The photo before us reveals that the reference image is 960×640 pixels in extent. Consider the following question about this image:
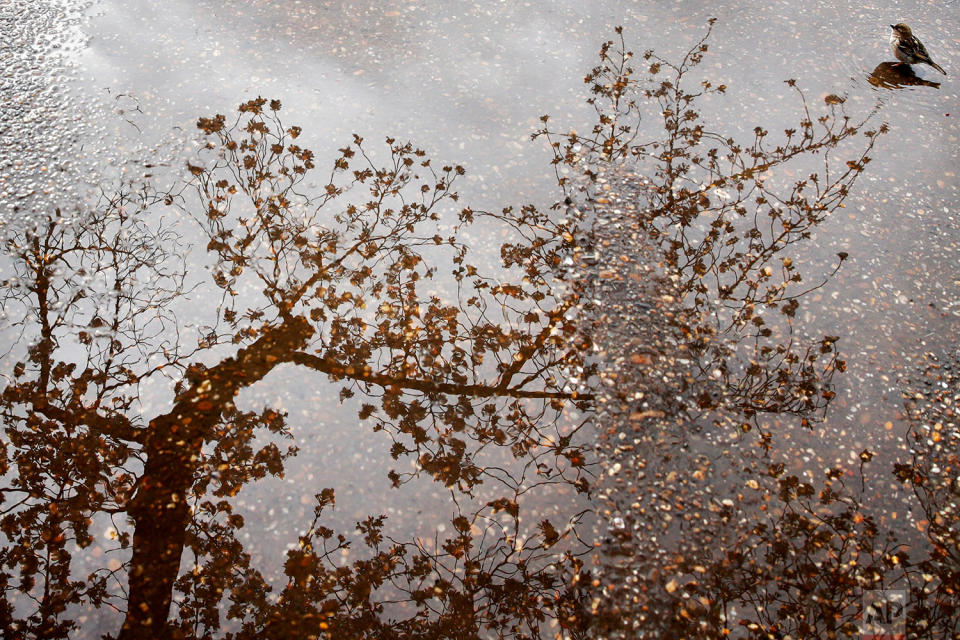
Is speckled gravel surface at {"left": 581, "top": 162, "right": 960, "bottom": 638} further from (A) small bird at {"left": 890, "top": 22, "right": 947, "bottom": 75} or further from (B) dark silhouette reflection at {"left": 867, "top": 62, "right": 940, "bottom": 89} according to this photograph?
(A) small bird at {"left": 890, "top": 22, "right": 947, "bottom": 75}

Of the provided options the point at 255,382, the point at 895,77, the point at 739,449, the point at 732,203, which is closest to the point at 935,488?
the point at 739,449

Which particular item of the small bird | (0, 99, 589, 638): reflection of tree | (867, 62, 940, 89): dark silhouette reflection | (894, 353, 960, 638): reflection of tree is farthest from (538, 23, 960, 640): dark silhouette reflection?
the small bird

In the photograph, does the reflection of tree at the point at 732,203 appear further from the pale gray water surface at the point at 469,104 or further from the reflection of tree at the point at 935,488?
the reflection of tree at the point at 935,488

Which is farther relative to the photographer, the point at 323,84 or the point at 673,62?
the point at 673,62

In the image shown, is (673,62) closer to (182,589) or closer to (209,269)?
(209,269)

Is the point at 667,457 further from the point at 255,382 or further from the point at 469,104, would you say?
the point at 469,104

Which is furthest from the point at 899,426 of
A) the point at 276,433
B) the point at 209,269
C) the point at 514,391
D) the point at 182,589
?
the point at 209,269

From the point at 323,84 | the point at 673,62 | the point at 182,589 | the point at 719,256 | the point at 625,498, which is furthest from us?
the point at 673,62

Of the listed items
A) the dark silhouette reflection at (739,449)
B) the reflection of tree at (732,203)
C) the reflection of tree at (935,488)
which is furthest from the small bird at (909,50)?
the reflection of tree at (935,488)
